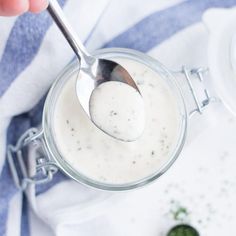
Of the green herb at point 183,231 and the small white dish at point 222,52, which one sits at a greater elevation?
the small white dish at point 222,52

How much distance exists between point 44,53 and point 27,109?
0.25ft

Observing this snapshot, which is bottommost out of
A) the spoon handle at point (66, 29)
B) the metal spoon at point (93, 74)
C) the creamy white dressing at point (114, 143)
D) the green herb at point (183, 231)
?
the green herb at point (183, 231)

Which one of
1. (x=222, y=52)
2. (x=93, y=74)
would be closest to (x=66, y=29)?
(x=93, y=74)

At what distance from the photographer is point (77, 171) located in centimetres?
78

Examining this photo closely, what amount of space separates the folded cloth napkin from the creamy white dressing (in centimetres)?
5

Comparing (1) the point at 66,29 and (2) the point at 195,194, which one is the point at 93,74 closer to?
(1) the point at 66,29

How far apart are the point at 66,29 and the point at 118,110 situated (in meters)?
0.10

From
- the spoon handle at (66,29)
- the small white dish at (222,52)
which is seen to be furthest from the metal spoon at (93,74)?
the small white dish at (222,52)

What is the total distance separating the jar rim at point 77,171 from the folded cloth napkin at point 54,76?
3 cm

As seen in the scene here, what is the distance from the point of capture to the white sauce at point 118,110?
2.46 ft

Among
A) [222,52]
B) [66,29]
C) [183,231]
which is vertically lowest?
[183,231]

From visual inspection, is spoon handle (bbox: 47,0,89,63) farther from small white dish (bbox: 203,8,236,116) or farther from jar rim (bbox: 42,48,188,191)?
small white dish (bbox: 203,8,236,116)

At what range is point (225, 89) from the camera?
0.83 meters

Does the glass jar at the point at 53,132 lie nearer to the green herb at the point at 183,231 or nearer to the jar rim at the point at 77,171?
the jar rim at the point at 77,171
